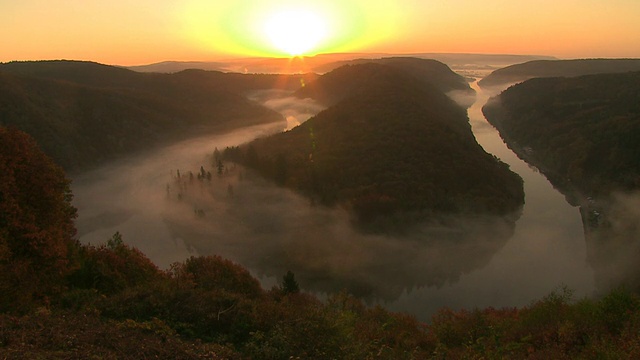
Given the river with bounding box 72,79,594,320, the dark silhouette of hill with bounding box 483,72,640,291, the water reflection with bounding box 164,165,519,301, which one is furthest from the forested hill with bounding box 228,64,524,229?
the dark silhouette of hill with bounding box 483,72,640,291

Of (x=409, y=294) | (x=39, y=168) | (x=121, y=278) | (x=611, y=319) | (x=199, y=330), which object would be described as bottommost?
(x=409, y=294)

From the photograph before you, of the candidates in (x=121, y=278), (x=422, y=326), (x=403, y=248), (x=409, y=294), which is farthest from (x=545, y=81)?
(x=121, y=278)

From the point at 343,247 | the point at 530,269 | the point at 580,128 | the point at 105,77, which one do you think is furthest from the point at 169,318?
the point at 105,77

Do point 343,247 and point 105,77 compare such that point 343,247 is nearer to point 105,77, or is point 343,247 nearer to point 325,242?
point 325,242

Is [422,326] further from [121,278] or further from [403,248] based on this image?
[403,248]

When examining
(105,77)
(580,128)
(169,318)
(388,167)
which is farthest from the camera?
(105,77)

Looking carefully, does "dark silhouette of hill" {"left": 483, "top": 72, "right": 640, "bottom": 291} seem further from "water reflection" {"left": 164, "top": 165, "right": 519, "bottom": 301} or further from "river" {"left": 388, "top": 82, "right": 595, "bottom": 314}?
"water reflection" {"left": 164, "top": 165, "right": 519, "bottom": 301}
